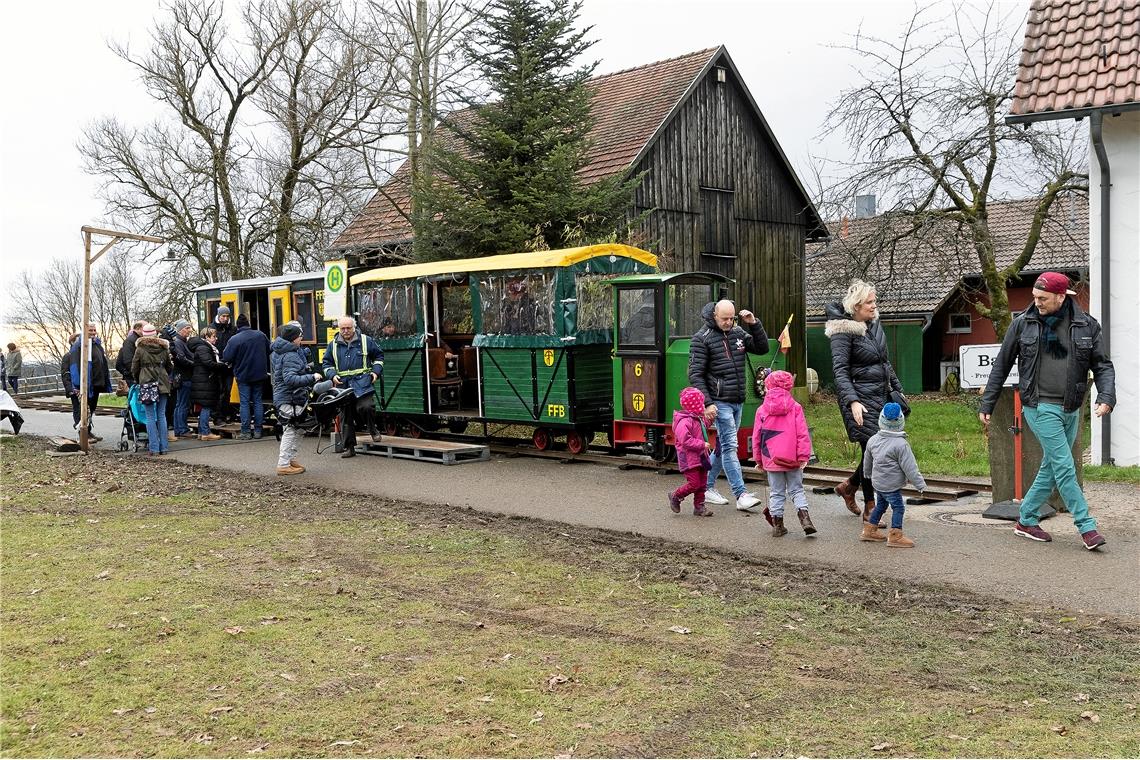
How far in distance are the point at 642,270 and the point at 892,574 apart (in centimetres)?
866

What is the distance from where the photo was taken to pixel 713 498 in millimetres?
10758

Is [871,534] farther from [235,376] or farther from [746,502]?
[235,376]

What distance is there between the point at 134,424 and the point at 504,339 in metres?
6.56

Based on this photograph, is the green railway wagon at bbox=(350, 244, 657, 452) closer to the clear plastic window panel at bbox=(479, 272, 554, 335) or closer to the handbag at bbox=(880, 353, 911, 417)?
the clear plastic window panel at bbox=(479, 272, 554, 335)

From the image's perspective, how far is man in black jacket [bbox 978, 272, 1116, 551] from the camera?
26.7 ft

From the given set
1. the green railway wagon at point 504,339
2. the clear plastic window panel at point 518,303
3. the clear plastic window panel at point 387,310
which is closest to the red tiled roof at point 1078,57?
the green railway wagon at point 504,339

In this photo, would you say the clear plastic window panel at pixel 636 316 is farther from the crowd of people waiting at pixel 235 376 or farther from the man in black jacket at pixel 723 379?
the crowd of people waiting at pixel 235 376

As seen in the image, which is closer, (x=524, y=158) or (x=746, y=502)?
(x=746, y=502)

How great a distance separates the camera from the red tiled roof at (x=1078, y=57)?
1290cm

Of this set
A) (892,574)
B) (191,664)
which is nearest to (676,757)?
(191,664)

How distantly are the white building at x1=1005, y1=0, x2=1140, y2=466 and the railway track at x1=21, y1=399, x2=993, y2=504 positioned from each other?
2.37 meters

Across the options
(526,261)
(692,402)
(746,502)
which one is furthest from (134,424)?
(746,502)

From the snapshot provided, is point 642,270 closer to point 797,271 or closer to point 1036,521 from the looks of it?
point 1036,521

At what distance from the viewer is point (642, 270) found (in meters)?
15.7
